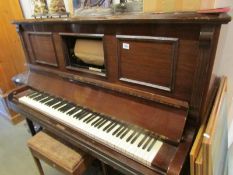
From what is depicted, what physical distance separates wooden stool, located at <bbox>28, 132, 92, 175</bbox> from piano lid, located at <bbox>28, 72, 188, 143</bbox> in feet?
1.12

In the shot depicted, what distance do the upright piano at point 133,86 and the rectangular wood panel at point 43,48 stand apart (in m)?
0.01

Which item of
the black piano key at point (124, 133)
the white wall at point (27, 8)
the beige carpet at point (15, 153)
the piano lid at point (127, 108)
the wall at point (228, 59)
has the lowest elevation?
the beige carpet at point (15, 153)

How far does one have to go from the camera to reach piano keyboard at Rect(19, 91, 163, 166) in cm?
92

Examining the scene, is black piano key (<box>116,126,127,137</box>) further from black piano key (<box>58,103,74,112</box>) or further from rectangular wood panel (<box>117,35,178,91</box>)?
black piano key (<box>58,103,74,112</box>)

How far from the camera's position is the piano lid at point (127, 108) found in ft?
3.00

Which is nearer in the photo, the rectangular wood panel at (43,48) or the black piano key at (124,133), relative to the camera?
the black piano key at (124,133)

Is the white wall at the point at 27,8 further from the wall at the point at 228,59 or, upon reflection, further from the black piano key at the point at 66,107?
the wall at the point at 228,59

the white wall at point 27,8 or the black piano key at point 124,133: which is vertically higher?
the white wall at point 27,8

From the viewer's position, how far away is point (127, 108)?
108 centimetres

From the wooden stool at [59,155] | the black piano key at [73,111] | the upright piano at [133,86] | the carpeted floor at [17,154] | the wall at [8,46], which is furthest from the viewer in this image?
the wall at [8,46]

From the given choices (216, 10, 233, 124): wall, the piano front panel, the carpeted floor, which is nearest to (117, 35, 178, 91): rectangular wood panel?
the piano front panel

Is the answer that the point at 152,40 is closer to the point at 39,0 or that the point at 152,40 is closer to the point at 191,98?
the point at 191,98

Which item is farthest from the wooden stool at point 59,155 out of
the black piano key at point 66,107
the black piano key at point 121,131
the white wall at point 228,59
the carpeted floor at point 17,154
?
the white wall at point 228,59

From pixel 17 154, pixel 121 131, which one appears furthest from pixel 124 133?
pixel 17 154
